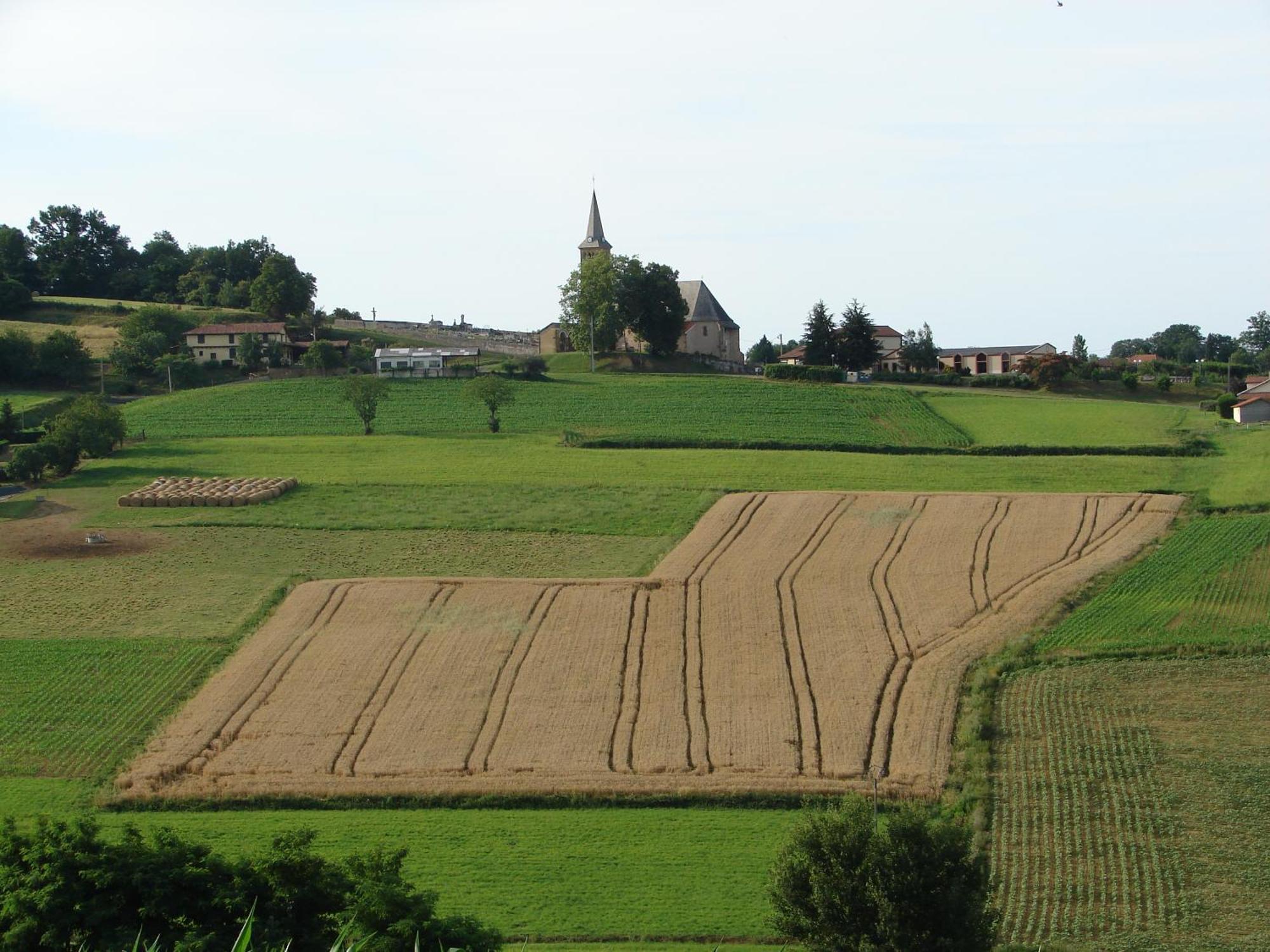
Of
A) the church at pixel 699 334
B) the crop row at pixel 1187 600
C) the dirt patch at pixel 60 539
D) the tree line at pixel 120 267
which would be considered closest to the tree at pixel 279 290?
the tree line at pixel 120 267

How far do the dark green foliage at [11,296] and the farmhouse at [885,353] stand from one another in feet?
233

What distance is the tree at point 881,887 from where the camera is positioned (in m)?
23.3

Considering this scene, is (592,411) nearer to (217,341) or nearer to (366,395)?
(366,395)

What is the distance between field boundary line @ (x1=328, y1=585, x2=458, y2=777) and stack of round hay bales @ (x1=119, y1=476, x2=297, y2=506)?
18.0 m

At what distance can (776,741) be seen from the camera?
114ft

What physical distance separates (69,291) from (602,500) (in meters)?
106

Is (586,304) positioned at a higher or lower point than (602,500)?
higher

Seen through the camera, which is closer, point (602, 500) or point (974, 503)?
point (974, 503)

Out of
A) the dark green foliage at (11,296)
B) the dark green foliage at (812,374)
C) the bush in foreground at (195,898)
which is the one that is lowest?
the bush in foreground at (195,898)

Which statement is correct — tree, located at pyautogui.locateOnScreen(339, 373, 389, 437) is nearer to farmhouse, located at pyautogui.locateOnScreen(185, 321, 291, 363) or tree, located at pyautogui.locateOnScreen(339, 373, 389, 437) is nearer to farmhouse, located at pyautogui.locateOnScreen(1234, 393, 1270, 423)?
farmhouse, located at pyautogui.locateOnScreen(185, 321, 291, 363)

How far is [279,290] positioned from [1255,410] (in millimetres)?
86116

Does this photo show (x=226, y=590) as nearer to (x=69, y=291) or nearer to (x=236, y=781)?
(x=236, y=781)

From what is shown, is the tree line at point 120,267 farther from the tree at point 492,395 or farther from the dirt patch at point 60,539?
the dirt patch at point 60,539

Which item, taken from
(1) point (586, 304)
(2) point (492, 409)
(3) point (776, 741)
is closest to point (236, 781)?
(3) point (776, 741)
